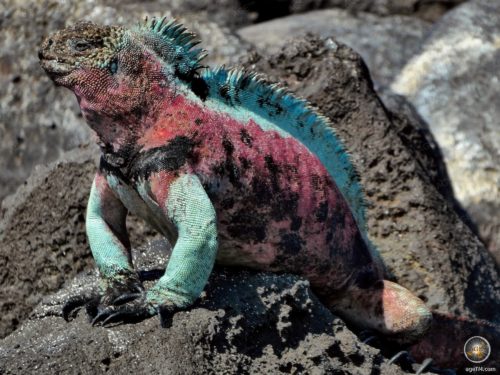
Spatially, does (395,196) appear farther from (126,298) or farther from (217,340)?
(126,298)

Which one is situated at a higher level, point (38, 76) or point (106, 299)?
→ point (106, 299)

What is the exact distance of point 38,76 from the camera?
980cm

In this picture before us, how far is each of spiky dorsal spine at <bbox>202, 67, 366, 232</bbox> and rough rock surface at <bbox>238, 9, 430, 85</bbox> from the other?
4.71 metres

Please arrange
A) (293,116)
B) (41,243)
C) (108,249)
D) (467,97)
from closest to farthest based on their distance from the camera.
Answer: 1. (108,249)
2. (293,116)
3. (41,243)
4. (467,97)

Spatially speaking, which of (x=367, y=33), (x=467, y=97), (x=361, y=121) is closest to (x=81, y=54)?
(x=361, y=121)

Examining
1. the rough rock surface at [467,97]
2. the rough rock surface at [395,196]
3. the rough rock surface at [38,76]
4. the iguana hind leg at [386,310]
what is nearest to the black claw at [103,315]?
the iguana hind leg at [386,310]

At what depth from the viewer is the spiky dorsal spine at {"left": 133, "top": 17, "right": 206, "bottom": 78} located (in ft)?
15.6

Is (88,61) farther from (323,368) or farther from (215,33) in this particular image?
(215,33)

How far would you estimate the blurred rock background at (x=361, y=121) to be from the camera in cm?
620

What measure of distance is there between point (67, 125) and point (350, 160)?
461 centimetres

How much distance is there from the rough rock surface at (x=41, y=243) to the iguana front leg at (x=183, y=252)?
5.69 ft

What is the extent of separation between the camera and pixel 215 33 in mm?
9570

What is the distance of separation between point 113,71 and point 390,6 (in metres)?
8.44

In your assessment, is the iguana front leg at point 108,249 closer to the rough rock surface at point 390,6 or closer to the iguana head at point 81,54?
the iguana head at point 81,54
